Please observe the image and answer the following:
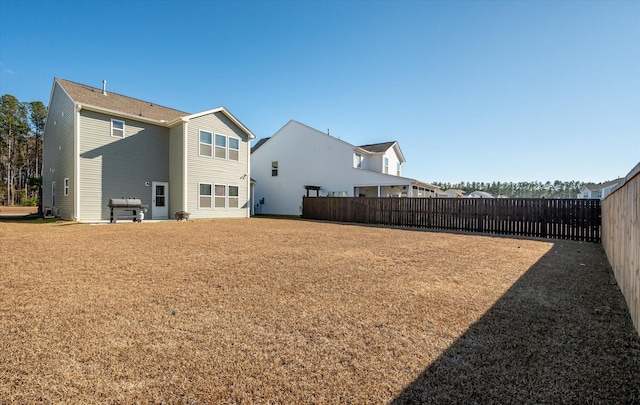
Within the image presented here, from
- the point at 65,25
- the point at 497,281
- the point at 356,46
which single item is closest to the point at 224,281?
the point at 497,281

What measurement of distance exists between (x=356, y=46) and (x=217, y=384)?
14900 millimetres

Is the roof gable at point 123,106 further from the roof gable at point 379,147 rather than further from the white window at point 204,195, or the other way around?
the roof gable at point 379,147

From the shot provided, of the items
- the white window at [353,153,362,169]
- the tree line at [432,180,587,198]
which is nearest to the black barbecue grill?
the white window at [353,153,362,169]

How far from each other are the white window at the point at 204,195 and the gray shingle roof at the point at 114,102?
4833mm

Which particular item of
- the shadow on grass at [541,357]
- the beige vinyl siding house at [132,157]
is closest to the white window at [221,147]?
the beige vinyl siding house at [132,157]

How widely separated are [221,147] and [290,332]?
1698cm

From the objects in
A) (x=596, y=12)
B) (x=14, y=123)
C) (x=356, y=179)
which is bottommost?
(x=356, y=179)

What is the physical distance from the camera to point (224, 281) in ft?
14.4

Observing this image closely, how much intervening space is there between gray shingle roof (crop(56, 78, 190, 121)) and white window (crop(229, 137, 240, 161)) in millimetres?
4067

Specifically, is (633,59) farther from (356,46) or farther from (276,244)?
(276,244)

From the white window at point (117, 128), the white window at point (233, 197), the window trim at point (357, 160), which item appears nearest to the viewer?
the white window at point (117, 128)

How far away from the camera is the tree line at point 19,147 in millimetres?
33406

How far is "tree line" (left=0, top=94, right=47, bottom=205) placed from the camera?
3341 cm

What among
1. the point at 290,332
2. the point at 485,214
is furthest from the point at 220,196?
the point at 290,332
